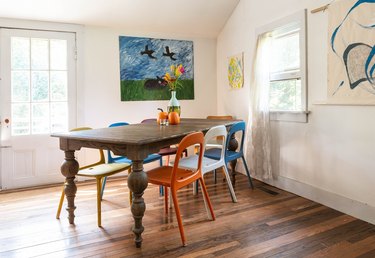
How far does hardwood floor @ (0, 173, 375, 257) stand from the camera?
2041 millimetres

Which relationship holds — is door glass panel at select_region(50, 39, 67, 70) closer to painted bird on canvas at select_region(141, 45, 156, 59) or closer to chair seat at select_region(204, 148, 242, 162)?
painted bird on canvas at select_region(141, 45, 156, 59)

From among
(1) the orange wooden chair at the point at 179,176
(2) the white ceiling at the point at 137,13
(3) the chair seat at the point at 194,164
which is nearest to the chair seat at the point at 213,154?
(3) the chair seat at the point at 194,164

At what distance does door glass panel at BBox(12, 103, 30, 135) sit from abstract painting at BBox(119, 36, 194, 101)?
1235 millimetres

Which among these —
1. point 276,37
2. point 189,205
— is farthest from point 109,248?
point 276,37

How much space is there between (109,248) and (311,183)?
2107 mm

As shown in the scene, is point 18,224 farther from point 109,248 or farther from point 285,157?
point 285,157

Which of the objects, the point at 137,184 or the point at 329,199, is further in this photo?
the point at 329,199

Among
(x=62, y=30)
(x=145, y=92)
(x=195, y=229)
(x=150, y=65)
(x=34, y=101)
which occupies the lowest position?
(x=195, y=229)

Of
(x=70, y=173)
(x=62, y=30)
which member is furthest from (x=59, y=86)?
(x=70, y=173)

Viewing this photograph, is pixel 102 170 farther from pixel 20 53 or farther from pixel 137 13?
pixel 137 13

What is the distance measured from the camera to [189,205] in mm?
2934

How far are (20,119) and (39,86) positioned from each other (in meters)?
0.48

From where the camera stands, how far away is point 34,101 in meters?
3.69

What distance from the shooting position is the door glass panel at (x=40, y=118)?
12.1 ft
